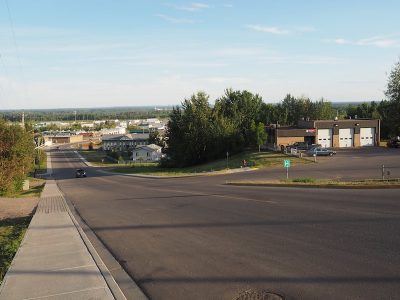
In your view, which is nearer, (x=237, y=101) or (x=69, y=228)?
(x=69, y=228)

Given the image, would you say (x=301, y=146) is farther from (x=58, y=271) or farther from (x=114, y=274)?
(x=58, y=271)

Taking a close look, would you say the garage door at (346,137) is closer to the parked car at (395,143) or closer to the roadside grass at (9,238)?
the parked car at (395,143)

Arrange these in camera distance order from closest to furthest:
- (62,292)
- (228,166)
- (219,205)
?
(62,292) → (219,205) → (228,166)

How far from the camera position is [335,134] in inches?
2474

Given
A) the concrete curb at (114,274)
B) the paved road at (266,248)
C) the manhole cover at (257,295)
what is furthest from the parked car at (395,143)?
the manhole cover at (257,295)

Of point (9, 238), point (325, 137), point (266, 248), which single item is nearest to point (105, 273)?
point (266, 248)

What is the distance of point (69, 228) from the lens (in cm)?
1369

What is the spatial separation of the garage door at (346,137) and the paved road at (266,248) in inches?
1885

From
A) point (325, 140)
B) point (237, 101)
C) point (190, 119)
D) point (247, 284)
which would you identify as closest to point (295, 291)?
point (247, 284)

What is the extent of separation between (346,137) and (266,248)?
57009mm

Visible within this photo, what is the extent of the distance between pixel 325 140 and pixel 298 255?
186 feet

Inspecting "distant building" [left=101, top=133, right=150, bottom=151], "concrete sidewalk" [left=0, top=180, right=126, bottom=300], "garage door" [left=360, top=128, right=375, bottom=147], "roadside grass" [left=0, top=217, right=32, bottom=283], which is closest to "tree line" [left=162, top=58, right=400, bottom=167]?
"garage door" [left=360, top=128, right=375, bottom=147]

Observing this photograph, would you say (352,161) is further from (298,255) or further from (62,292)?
(62,292)

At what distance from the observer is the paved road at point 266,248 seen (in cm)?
731
